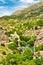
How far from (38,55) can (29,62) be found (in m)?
12.7

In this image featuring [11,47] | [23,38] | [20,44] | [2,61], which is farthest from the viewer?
[23,38]

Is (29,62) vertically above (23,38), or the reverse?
(29,62)

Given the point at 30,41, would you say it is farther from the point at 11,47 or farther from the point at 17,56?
the point at 17,56

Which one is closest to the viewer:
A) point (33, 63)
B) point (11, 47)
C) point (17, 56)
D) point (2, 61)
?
point (33, 63)

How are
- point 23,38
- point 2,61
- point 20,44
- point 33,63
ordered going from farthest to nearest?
point 23,38
point 20,44
point 2,61
point 33,63

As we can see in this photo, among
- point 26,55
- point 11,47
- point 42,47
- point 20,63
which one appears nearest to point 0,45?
point 11,47

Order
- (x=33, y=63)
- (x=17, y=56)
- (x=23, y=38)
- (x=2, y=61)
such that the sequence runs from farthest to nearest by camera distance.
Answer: (x=23, y=38) < (x=17, y=56) < (x=2, y=61) < (x=33, y=63)

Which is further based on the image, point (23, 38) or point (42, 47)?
point (23, 38)

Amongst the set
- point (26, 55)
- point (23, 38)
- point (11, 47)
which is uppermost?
point (26, 55)

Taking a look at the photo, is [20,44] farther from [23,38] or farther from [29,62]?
[29,62]

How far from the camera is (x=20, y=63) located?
78.1 meters

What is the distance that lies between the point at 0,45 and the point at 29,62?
1763 inches

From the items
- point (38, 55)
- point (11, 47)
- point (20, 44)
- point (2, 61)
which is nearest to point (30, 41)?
point (20, 44)

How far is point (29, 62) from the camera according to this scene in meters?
77.6
